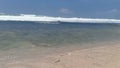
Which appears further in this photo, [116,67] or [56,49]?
[56,49]

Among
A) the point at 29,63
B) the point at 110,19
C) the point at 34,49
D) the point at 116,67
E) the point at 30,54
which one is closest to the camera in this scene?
the point at 116,67

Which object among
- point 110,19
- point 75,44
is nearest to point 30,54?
point 75,44

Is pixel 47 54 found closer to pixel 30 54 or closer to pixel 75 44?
pixel 30 54

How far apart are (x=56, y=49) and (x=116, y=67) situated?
422 centimetres

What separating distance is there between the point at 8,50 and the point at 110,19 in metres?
36.6

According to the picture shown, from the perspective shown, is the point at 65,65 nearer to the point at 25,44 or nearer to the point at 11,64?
the point at 11,64

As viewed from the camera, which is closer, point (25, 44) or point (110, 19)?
point (25, 44)

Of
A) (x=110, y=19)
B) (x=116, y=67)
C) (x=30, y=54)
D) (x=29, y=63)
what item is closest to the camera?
(x=116, y=67)

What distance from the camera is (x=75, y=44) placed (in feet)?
46.0

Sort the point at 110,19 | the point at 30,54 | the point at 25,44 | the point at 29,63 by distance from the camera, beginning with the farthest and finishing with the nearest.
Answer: the point at 110,19, the point at 25,44, the point at 30,54, the point at 29,63

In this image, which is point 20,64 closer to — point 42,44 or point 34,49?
point 34,49

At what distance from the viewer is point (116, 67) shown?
333 inches

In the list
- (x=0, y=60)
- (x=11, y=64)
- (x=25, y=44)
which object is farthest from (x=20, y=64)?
(x=25, y=44)

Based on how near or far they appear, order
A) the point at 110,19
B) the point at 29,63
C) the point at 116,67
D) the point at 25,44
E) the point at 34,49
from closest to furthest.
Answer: the point at 116,67 < the point at 29,63 < the point at 34,49 < the point at 25,44 < the point at 110,19
